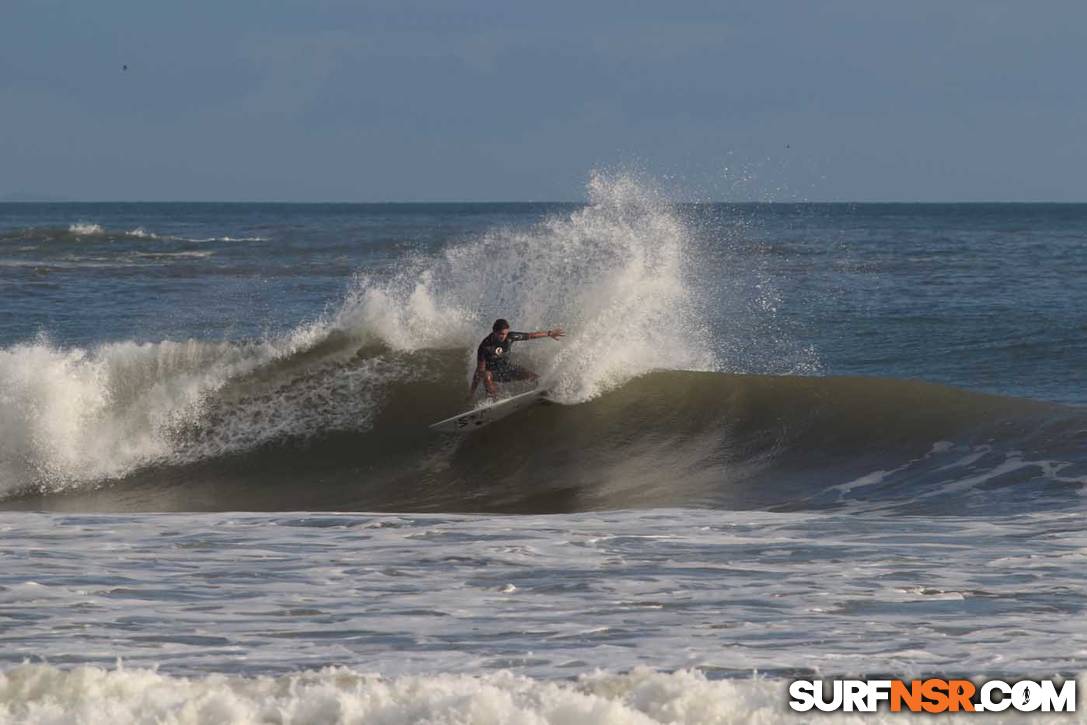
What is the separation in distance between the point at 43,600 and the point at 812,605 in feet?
14.4

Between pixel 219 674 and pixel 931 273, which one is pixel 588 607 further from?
pixel 931 273

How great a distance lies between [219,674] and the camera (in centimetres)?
630

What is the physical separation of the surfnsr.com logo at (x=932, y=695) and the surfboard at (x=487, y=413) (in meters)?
8.78

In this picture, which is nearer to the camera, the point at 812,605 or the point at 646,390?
the point at 812,605

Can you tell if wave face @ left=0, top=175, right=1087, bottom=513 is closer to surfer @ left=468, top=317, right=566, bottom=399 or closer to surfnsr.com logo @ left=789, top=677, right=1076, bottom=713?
surfer @ left=468, top=317, right=566, bottom=399

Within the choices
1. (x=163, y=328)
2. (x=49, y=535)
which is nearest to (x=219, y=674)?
(x=49, y=535)

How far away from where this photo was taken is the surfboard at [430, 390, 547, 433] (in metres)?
14.8

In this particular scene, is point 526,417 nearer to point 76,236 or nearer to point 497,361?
point 497,361

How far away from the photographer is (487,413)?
48.8 feet

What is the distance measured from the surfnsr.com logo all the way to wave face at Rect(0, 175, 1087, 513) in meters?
5.15

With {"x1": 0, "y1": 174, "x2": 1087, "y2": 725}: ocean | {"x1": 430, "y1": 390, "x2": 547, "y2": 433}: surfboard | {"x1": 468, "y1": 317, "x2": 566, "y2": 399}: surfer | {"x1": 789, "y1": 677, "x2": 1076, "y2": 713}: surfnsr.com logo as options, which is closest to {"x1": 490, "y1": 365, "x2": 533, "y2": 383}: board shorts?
{"x1": 468, "y1": 317, "x2": 566, "y2": 399}: surfer

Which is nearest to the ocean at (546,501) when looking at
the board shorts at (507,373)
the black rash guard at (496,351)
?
the board shorts at (507,373)

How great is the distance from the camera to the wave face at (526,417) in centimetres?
1291

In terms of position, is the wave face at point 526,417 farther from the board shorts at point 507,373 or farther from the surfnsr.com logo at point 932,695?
the surfnsr.com logo at point 932,695
